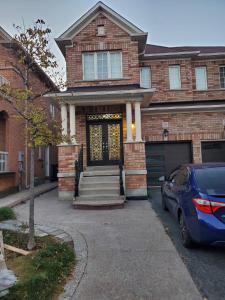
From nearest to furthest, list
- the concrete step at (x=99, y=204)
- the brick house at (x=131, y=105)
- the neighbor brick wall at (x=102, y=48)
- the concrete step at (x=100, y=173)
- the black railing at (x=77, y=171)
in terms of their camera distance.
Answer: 1. the concrete step at (x=99, y=204)
2. the black railing at (x=77, y=171)
3. the brick house at (x=131, y=105)
4. the concrete step at (x=100, y=173)
5. the neighbor brick wall at (x=102, y=48)

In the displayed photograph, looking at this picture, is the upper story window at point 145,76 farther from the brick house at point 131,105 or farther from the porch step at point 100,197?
the porch step at point 100,197

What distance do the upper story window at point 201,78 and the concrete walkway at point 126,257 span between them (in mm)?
9448

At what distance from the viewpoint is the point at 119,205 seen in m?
8.55

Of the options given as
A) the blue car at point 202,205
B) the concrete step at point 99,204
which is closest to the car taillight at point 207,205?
the blue car at point 202,205

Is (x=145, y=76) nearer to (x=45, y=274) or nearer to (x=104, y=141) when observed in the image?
(x=104, y=141)

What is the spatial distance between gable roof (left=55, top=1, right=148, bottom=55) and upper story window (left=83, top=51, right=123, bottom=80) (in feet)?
3.42

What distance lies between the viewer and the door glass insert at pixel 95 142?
12.0 m

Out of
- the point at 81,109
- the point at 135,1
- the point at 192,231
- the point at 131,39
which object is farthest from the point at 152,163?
the point at 135,1

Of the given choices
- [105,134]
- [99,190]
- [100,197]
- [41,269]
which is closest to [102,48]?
[105,134]

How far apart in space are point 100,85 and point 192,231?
28.9 ft

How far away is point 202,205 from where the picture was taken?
14.5 ft

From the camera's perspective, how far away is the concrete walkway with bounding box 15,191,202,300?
11.0 ft

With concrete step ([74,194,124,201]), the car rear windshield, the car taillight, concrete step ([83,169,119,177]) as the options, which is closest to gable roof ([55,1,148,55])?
concrete step ([83,169,119,177])

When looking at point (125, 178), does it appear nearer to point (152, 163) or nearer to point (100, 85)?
point (152, 163)
